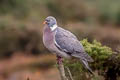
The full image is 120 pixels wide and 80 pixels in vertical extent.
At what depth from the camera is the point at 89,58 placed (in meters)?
10.4

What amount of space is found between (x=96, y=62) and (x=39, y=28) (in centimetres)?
1337

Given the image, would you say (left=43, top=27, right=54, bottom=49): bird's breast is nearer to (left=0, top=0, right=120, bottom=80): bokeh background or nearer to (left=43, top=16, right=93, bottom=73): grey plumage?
(left=43, top=16, right=93, bottom=73): grey plumage

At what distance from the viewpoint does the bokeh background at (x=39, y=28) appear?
804 inches

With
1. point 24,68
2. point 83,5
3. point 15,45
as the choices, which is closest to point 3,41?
point 15,45

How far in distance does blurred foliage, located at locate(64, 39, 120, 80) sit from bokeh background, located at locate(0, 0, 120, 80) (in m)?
4.97

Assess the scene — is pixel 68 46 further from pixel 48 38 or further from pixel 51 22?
pixel 51 22

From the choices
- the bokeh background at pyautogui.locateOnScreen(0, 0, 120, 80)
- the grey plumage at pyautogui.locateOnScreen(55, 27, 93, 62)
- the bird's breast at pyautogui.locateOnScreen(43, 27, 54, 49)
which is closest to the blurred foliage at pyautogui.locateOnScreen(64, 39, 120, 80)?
the grey plumage at pyautogui.locateOnScreen(55, 27, 93, 62)

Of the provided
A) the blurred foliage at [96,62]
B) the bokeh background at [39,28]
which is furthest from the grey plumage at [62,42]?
the bokeh background at [39,28]

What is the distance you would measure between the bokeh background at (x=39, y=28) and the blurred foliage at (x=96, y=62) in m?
4.97

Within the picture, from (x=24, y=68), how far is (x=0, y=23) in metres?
4.26

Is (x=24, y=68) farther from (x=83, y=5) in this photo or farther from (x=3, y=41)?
(x=83, y=5)

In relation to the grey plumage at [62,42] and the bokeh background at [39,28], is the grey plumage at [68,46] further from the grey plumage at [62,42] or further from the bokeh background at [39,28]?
the bokeh background at [39,28]

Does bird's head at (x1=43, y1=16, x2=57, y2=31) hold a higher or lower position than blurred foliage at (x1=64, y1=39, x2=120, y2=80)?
higher

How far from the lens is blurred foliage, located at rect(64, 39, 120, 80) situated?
11.2 metres
